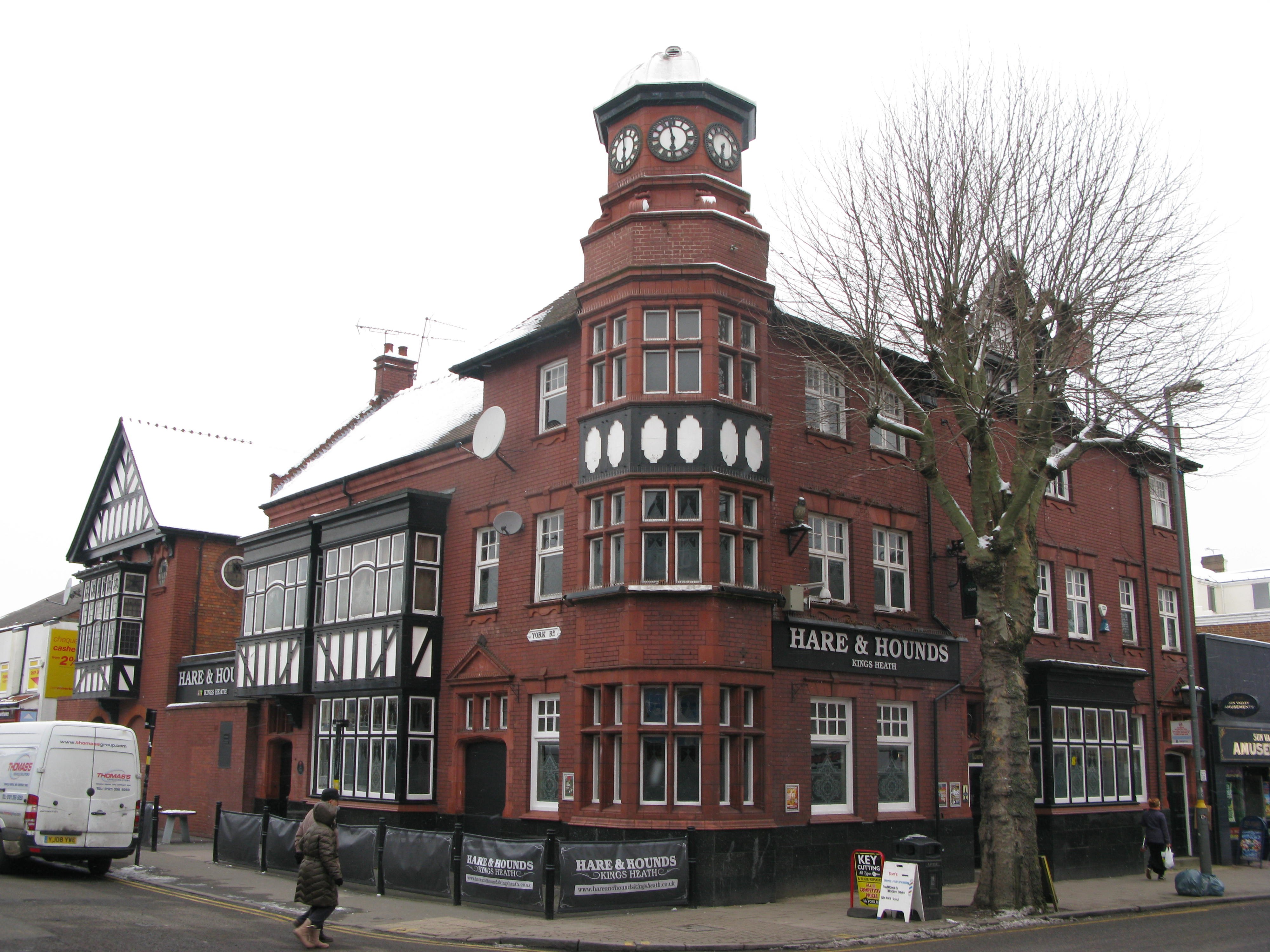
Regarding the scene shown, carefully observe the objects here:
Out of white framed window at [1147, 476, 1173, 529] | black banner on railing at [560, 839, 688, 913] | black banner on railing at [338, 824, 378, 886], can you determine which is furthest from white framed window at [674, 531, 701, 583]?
white framed window at [1147, 476, 1173, 529]

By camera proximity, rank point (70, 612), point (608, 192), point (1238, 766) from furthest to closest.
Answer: point (70, 612) < point (1238, 766) < point (608, 192)

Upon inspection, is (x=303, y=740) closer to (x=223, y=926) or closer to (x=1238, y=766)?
(x=223, y=926)

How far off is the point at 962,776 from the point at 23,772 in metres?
16.9

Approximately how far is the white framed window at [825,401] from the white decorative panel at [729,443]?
2506 millimetres

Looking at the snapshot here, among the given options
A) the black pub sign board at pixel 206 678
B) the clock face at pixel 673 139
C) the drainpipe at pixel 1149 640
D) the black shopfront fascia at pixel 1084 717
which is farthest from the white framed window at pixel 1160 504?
the black pub sign board at pixel 206 678

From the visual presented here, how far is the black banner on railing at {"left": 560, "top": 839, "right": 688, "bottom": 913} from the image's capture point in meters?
15.1

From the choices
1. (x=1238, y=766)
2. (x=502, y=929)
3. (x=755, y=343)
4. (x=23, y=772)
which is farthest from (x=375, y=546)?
(x=1238, y=766)

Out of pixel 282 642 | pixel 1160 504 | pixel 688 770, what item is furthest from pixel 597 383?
pixel 1160 504

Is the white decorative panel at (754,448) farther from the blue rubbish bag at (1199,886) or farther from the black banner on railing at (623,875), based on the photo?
the blue rubbish bag at (1199,886)

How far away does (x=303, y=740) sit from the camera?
84.1 ft

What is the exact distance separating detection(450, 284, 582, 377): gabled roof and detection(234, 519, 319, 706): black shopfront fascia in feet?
19.2

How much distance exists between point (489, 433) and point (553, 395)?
1457mm

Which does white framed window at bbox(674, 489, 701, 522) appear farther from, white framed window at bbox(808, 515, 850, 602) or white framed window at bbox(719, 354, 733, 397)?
white framed window at bbox(808, 515, 850, 602)

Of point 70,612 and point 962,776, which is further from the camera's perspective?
point 70,612
